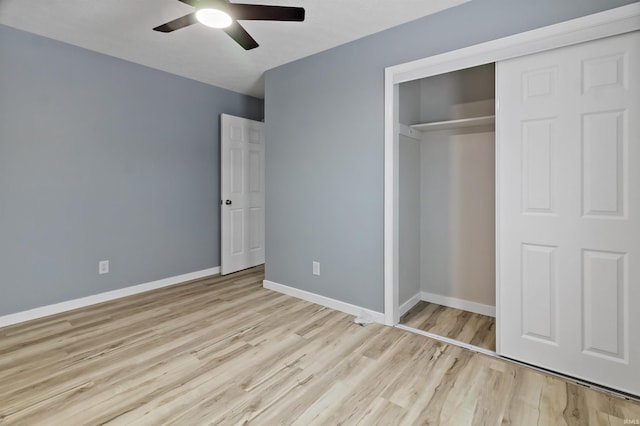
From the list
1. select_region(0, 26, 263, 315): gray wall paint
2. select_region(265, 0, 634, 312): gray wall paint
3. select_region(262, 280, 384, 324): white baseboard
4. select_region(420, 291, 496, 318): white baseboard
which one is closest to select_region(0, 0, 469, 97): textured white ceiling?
select_region(265, 0, 634, 312): gray wall paint

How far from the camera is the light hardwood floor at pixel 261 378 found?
1.65 m

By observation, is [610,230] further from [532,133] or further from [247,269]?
A: [247,269]

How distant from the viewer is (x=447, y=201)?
3.15m

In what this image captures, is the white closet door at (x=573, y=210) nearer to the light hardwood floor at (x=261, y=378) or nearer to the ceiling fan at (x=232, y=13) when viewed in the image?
the light hardwood floor at (x=261, y=378)

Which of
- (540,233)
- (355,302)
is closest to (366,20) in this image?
(540,233)

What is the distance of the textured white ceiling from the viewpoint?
235 cm

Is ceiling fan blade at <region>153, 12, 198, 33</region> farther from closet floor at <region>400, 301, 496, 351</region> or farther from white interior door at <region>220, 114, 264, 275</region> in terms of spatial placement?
closet floor at <region>400, 301, 496, 351</region>

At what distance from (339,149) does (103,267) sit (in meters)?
2.70

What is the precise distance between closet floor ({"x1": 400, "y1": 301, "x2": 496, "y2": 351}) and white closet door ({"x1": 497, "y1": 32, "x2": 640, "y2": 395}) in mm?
312

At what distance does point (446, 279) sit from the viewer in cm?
321

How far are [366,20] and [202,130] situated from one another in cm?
251

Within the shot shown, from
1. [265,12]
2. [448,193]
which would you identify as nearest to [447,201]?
[448,193]

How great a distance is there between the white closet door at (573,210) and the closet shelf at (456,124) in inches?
23.2

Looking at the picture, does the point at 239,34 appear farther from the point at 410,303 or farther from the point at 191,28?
the point at 410,303
